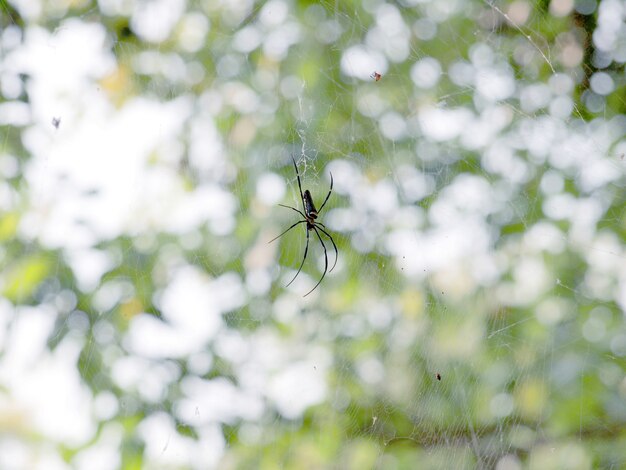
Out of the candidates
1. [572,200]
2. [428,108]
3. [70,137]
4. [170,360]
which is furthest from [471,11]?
[170,360]

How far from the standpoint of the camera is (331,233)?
6.34 feet

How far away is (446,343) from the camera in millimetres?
1754

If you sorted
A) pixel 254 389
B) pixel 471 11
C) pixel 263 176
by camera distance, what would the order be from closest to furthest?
pixel 254 389, pixel 263 176, pixel 471 11

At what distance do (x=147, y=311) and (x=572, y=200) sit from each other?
60.7 inches

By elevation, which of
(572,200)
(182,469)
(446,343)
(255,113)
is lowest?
(182,469)

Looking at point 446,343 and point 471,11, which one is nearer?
point 446,343

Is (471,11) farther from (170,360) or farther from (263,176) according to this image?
(170,360)

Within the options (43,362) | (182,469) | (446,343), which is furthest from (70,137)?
(446,343)

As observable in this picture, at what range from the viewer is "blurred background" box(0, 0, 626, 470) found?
1.72 metres

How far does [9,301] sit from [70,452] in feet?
1.62

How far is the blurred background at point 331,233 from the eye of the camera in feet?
5.66

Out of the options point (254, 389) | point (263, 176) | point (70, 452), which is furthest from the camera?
point (263, 176)

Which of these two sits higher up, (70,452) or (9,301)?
(9,301)

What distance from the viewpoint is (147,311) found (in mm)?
1845
